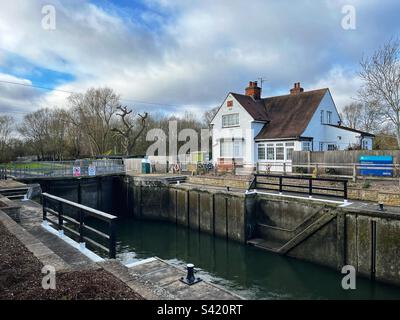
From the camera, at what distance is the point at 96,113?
4744 centimetres

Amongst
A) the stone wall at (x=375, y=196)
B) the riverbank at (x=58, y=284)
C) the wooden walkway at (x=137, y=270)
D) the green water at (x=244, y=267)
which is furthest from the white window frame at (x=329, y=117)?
the riverbank at (x=58, y=284)

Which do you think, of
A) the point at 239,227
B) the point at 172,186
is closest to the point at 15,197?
the point at 172,186

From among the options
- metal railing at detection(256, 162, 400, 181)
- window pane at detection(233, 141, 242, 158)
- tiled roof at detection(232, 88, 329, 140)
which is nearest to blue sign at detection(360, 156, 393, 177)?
metal railing at detection(256, 162, 400, 181)

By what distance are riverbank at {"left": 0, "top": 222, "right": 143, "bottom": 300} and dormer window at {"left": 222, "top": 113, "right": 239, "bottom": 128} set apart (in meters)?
22.0

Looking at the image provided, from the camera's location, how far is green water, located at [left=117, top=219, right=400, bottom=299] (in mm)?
9523

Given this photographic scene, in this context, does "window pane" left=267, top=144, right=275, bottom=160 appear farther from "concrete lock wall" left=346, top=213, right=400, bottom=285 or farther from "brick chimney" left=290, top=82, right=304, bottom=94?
"concrete lock wall" left=346, top=213, right=400, bottom=285

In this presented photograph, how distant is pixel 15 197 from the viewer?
1346 cm

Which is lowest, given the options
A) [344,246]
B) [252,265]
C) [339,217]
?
[252,265]

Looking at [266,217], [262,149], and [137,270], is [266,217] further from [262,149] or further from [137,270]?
[262,149]

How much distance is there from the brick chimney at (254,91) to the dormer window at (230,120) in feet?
13.5

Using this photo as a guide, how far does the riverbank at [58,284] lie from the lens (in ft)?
12.9
